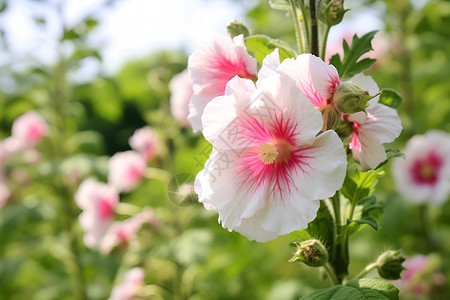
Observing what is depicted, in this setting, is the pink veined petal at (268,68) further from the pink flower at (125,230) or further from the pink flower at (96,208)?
the pink flower at (96,208)

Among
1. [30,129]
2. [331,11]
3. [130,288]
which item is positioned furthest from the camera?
[30,129]

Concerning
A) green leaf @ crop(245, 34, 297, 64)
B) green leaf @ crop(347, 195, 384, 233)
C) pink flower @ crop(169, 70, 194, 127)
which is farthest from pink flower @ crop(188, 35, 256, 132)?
pink flower @ crop(169, 70, 194, 127)

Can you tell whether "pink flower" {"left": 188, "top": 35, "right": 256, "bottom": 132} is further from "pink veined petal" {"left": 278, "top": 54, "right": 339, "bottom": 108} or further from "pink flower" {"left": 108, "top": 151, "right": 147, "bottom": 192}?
"pink flower" {"left": 108, "top": 151, "right": 147, "bottom": 192}

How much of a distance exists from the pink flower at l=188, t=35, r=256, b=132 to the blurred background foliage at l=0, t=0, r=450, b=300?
118 centimetres

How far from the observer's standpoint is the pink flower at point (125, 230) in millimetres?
2225

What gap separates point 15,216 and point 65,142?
0.61 meters

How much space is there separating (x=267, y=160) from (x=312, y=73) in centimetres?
18

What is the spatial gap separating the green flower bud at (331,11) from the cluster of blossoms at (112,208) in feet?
5.05

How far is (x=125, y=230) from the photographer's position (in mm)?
2287

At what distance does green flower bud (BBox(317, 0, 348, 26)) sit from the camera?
90 centimetres

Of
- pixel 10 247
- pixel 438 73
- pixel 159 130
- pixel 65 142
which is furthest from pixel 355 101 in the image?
pixel 10 247

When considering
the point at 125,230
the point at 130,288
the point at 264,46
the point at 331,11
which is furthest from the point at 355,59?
the point at 125,230

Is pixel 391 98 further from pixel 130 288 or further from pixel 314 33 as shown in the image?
pixel 130 288

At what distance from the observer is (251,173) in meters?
0.88
